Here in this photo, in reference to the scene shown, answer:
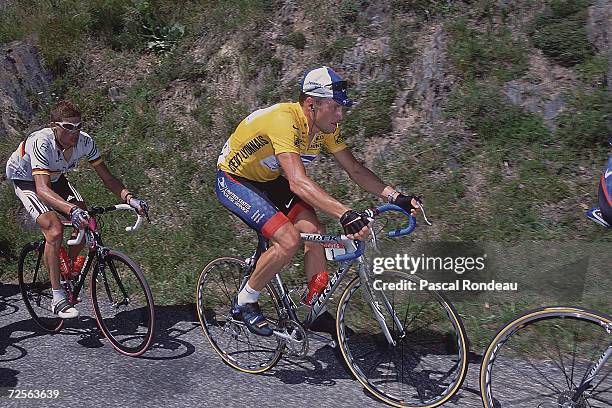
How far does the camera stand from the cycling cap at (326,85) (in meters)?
4.65

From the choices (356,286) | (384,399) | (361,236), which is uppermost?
(361,236)

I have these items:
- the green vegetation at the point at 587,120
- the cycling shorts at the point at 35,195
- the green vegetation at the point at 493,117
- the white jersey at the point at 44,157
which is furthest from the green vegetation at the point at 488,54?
the cycling shorts at the point at 35,195

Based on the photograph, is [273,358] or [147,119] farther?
[147,119]

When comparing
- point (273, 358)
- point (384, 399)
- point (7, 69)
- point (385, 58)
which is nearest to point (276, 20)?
point (385, 58)

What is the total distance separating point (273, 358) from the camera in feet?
17.2

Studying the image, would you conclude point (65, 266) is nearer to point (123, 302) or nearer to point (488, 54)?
point (123, 302)

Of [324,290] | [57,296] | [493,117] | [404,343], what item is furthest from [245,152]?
[493,117]

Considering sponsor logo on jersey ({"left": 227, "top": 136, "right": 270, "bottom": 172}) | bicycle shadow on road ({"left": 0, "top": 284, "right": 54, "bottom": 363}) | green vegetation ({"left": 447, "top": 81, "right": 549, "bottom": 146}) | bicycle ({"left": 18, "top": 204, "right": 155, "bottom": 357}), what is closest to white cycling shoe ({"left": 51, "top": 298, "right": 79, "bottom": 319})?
bicycle ({"left": 18, "top": 204, "right": 155, "bottom": 357})

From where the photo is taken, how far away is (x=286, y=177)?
486 cm

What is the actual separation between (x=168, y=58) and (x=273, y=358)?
6.64 m

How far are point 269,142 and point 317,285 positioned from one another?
3.74 ft

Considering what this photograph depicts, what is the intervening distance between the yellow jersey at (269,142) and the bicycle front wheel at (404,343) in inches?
43.2

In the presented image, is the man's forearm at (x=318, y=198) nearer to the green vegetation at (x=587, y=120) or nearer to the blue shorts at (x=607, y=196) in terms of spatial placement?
the blue shorts at (x=607, y=196)

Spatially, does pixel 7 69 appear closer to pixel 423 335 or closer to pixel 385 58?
pixel 385 58
